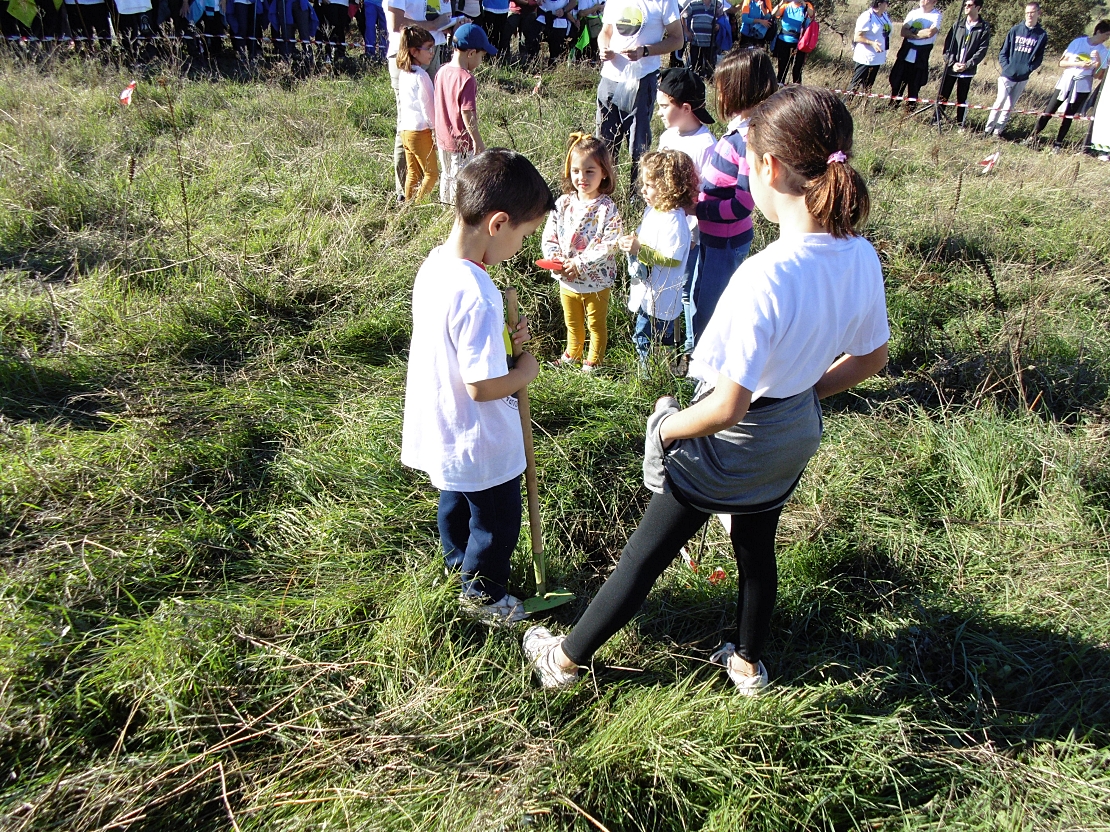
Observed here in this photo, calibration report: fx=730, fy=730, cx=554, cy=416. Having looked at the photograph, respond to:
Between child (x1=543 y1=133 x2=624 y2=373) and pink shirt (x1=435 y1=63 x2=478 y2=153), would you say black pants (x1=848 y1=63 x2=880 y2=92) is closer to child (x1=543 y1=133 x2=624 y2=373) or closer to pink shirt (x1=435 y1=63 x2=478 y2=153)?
pink shirt (x1=435 y1=63 x2=478 y2=153)

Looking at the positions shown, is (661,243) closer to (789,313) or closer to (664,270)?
(664,270)

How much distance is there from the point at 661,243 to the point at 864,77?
30.4 feet

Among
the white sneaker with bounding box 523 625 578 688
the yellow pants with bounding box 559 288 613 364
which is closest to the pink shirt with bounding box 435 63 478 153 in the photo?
the yellow pants with bounding box 559 288 613 364

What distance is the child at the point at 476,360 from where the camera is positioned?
1959 mm

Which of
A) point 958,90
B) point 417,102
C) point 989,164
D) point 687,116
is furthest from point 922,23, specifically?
point 687,116

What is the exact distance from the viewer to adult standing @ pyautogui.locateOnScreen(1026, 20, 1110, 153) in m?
10.1

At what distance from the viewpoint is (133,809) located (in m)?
1.82

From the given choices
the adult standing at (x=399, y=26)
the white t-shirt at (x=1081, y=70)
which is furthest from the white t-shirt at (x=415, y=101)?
the white t-shirt at (x=1081, y=70)

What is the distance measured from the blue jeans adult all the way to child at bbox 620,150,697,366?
2.04 metres

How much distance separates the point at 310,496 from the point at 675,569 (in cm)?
148

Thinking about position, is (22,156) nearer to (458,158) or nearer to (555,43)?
(458,158)

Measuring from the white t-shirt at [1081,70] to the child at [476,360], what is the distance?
1155 centimetres

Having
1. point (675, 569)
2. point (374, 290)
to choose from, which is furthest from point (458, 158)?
point (675, 569)

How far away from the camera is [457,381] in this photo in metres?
2.06
